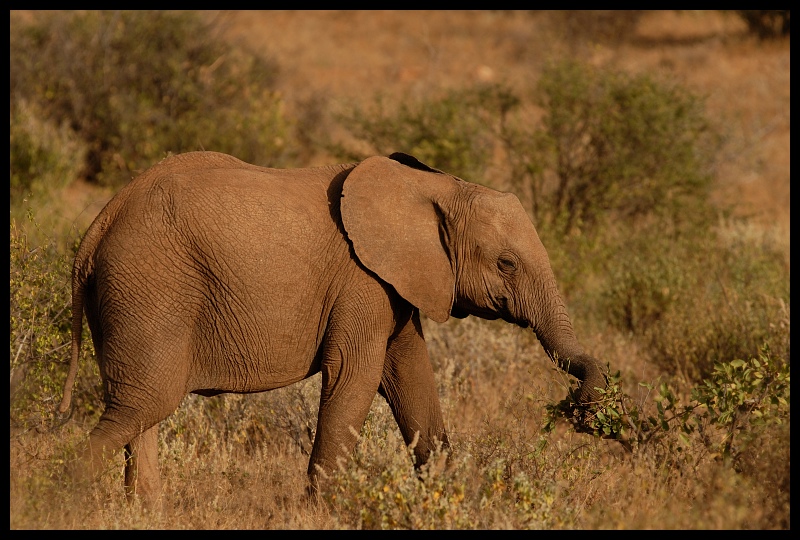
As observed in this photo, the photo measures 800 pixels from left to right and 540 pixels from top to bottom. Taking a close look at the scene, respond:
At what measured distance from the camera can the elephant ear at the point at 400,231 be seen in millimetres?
6176

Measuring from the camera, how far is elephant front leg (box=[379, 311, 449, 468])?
6711 millimetres

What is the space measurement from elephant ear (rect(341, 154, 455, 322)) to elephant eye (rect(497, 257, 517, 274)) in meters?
0.29

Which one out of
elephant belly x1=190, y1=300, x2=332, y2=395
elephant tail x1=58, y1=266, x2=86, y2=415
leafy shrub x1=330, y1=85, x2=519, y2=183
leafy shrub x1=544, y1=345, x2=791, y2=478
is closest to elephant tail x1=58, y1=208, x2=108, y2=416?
elephant tail x1=58, y1=266, x2=86, y2=415

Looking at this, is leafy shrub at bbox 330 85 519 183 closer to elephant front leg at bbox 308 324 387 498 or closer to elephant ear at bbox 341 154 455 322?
elephant ear at bbox 341 154 455 322

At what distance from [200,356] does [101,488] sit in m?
0.91

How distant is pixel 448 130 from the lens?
44.3 feet

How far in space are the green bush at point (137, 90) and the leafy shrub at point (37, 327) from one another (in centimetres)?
800

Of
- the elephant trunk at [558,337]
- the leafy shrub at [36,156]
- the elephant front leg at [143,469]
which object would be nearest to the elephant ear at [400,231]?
the elephant trunk at [558,337]

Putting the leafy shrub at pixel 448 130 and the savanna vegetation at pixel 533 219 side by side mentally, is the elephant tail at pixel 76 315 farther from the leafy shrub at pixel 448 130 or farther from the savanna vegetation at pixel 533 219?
the leafy shrub at pixel 448 130

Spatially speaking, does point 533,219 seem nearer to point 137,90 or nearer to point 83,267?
point 137,90

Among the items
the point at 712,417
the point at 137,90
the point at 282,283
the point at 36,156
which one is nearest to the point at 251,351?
the point at 282,283

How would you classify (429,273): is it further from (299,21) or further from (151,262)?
(299,21)
